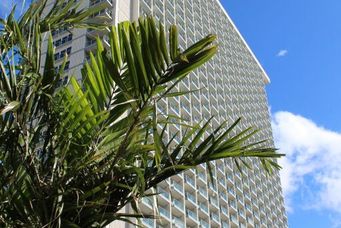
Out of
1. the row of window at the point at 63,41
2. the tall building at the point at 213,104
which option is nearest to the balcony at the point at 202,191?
the tall building at the point at 213,104

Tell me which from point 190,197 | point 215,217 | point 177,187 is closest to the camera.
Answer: point 177,187

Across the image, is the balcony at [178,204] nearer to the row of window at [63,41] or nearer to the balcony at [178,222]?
the balcony at [178,222]

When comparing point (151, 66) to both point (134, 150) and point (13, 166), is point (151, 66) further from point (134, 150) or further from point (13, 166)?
point (13, 166)

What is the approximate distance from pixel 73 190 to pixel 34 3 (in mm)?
1736

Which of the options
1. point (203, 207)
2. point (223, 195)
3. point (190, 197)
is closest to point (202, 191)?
point (203, 207)

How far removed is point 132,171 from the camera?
11.5 ft

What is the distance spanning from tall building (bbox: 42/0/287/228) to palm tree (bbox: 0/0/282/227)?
28.2 metres

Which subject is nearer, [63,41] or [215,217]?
[63,41]

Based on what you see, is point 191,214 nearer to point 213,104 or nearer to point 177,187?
point 177,187

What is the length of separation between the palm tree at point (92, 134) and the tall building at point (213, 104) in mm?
28172

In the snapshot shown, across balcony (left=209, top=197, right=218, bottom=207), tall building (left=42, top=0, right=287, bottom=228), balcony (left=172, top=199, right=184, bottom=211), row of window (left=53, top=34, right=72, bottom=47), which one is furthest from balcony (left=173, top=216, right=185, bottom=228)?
row of window (left=53, top=34, right=72, bottom=47)

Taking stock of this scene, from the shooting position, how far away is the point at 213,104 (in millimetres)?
61719

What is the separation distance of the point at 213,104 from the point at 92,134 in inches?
2293

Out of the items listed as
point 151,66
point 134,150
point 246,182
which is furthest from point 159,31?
point 246,182
